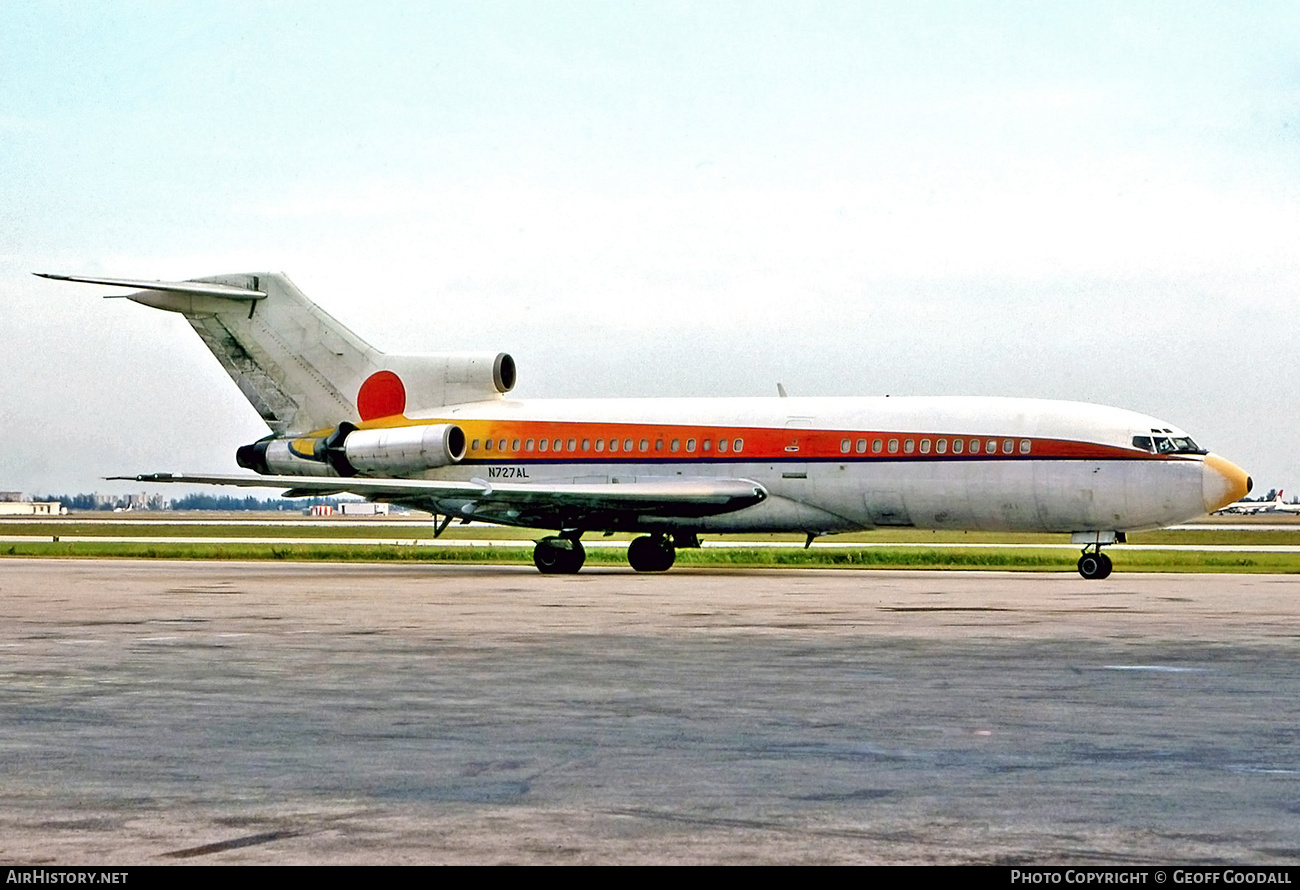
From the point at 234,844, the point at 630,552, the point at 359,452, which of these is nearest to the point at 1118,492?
the point at 630,552

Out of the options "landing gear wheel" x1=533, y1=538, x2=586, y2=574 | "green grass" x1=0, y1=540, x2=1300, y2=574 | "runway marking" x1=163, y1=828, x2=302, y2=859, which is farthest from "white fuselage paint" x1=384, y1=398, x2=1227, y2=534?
"runway marking" x1=163, y1=828, x2=302, y2=859

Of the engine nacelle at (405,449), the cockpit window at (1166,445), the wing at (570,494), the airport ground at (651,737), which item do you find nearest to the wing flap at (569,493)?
the wing at (570,494)

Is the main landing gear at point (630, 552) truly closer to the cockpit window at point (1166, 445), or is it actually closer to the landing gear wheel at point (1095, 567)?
the landing gear wheel at point (1095, 567)

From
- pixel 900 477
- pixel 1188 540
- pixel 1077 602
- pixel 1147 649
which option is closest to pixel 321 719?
pixel 1147 649

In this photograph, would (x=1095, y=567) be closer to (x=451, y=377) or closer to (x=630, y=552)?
(x=630, y=552)

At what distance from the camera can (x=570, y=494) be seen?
34875 mm

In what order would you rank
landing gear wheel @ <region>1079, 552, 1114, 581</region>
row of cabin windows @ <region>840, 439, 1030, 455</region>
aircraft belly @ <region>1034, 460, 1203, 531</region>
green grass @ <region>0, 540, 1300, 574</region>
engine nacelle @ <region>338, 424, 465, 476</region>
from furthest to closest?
green grass @ <region>0, 540, 1300, 574</region>, engine nacelle @ <region>338, 424, 465, 476</region>, row of cabin windows @ <region>840, 439, 1030, 455</region>, aircraft belly @ <region>1034, 460, 1203, 531</region>, landing gear wheel @ <region>1079, 552, 1114, 581</region>

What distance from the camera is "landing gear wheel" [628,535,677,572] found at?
36938mm

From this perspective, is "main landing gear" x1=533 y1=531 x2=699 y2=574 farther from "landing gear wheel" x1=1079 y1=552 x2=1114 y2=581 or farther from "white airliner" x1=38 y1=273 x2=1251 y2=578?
"landing gear wheel" x1=1079 y1=552 x2=1114 y2=581

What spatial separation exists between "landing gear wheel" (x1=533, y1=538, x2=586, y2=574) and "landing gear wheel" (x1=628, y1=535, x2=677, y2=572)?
1.86 metres
